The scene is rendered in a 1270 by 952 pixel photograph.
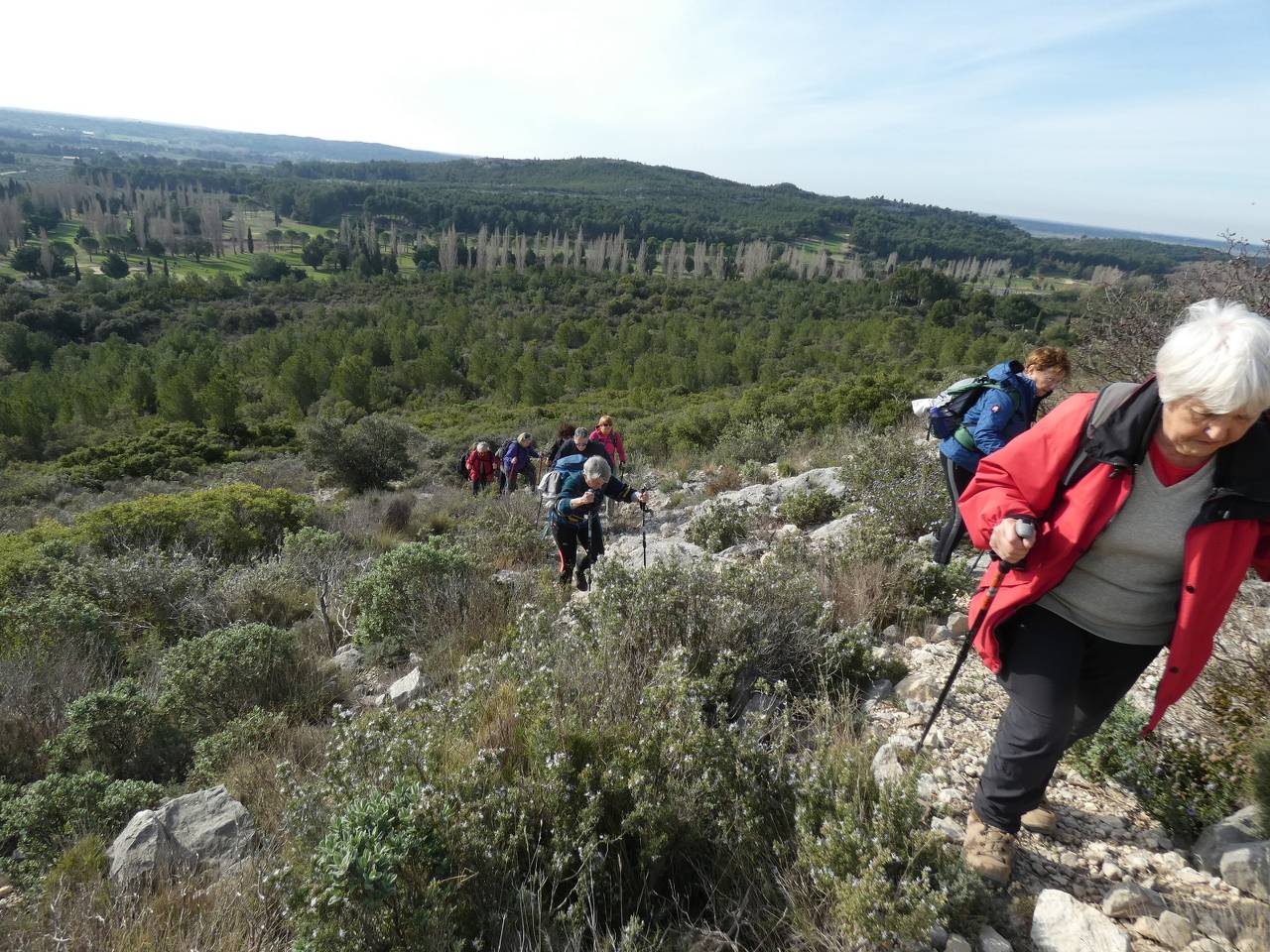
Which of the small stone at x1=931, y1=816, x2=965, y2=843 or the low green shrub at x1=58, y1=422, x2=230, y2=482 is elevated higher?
the small stone at x1=931, y1=816, x2=965, y2=843

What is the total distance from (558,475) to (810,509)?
8.07 ft

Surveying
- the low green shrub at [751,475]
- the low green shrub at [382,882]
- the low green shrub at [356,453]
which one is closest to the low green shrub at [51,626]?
the low green shrub at [382,882]

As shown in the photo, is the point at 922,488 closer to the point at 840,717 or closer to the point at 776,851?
the point at 840,717

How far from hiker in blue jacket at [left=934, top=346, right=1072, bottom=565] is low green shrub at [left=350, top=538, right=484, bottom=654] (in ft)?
10.2

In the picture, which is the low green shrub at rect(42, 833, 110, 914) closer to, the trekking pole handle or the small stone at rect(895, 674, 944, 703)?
the trekking pole handle

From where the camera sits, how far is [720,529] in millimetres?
5551

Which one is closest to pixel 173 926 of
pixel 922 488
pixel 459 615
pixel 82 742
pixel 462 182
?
pixel 82 742

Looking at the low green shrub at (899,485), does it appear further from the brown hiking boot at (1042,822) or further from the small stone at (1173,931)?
the small stone at (1173,931)

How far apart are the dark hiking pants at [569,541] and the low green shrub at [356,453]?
1012 centimetres

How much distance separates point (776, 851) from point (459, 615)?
2.92 m

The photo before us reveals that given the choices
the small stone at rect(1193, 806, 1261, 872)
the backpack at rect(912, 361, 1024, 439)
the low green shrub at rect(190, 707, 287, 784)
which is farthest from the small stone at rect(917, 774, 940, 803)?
the low green shrub at rect(190, 707, 287, 784)

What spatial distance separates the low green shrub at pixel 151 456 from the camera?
17344 millimetres

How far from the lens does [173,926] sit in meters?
1.78

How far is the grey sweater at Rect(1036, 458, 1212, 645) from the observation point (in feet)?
5.13
